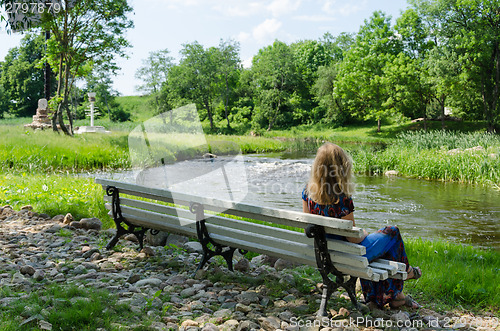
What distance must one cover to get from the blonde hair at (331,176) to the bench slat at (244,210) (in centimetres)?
26

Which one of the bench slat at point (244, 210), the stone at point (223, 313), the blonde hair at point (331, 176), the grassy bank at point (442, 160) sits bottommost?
the grassy bank at point (442, 160)

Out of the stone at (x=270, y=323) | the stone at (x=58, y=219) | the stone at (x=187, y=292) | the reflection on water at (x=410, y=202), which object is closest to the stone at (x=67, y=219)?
the stone at (x=58, y=219)

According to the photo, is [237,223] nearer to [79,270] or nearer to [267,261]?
[267,261]

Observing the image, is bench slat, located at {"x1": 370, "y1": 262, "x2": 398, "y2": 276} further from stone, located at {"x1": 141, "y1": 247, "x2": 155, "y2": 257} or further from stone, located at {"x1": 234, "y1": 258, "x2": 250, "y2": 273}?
stone, located at {"x1": 141, "y1": 247, "x2": 155, "y2": 257}

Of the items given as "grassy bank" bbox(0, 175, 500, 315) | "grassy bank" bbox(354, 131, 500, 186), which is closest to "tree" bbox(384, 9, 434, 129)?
"grassy bank" bbox(354, 131, 500, 186)

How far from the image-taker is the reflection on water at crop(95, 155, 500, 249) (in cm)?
833

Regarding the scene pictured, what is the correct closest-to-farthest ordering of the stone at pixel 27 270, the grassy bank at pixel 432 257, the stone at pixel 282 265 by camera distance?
1. the stone at pixel 27 270
2. the grassy bank at pixel 432 257
3. the stone at pixel 282 265

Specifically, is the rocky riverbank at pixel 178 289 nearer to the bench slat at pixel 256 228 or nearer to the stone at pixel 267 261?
the stone at pixel 267 261

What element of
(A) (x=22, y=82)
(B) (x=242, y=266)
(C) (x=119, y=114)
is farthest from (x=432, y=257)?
(A) (x=22, y=82)

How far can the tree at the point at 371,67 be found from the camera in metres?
40.0

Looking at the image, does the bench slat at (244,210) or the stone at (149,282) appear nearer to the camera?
the bench slat at (244,210)

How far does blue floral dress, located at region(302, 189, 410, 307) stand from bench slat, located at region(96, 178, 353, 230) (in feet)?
0.88

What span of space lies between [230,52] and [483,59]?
93.1 feet

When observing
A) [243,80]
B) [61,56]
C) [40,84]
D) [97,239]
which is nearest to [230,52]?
[243,80]
